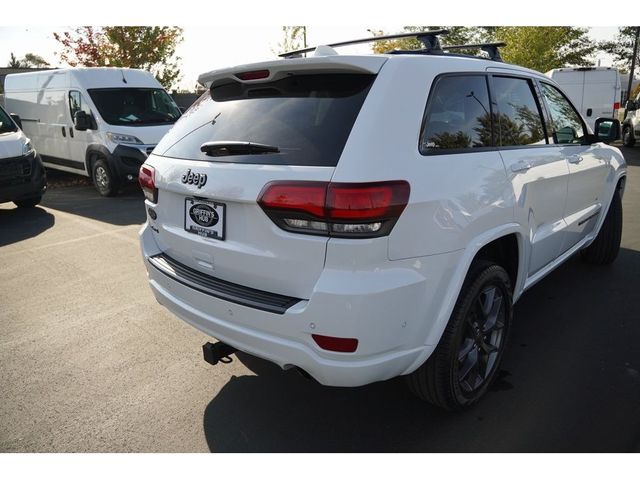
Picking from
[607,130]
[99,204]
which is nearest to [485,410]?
[607,130]

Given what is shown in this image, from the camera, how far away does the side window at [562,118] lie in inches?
139

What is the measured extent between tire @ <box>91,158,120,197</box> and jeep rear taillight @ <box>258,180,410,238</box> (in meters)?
7.70

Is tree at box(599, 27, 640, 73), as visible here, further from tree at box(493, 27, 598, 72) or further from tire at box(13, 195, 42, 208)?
tire at box(13, 195, 42, 208)

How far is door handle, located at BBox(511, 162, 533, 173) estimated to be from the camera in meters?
2.75

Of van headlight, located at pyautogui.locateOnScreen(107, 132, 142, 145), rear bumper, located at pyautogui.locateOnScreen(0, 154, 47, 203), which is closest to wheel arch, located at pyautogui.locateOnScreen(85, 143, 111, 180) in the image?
van headlight, located at pyautogui.locateOnScreen(107, 132, 142, 145)

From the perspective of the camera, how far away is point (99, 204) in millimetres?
8438

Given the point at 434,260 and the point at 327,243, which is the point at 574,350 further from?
the point at 327,243

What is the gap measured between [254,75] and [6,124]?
716 centimetres

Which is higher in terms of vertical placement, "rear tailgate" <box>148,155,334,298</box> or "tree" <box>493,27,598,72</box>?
"tree" <box>493,27,598,72</box>

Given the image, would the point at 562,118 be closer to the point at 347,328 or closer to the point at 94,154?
the point at 347,328

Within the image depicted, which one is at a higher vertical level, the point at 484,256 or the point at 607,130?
the point at 607,130

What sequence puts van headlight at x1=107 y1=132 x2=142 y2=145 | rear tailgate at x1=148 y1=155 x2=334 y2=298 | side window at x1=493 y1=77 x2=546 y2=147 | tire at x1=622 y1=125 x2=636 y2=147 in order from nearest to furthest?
1. rear tailgate at x1=148 y1=155 x2=334 y2=298
2. side window at x1=493 y1=77 x2=546 y2=147
3. van headlight at x1=107 y1=132 x2=142 y2=145
4. tire at x1=622 y1=125 x2=636 y2=147

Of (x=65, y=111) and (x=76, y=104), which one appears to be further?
(x=65, y=111)

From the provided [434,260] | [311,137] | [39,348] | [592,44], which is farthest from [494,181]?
[592,44]
